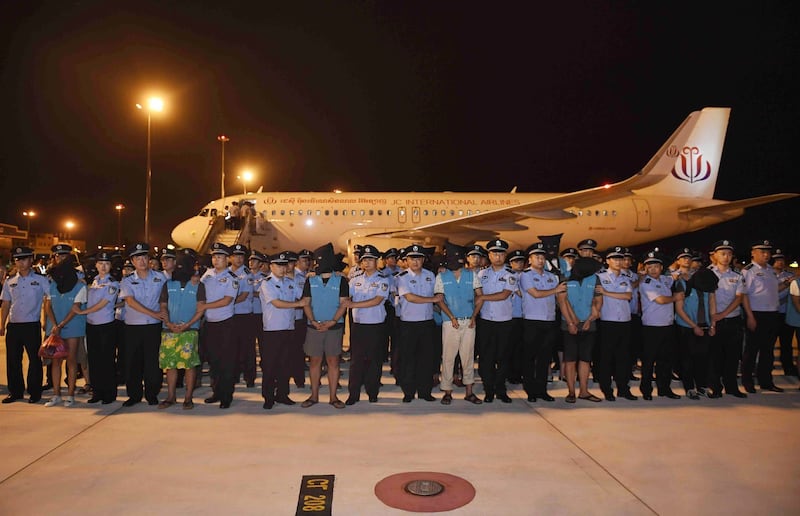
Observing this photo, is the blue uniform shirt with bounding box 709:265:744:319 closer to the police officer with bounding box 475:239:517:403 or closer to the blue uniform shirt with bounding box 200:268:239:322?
the police officer with bounding box 475:239:517:403

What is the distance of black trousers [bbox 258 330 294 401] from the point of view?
20.3ft

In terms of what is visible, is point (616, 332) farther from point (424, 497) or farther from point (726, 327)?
point (424, 497)

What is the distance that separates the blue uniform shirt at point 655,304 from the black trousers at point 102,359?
284 inches

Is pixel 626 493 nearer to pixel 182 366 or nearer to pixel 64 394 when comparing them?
pixel 182 366

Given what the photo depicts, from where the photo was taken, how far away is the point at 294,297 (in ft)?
21.2

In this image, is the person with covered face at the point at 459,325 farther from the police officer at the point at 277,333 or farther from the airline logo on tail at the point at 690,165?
the airline logo on tail at the point at 690,165

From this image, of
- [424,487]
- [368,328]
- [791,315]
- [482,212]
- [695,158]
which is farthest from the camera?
[695,158]

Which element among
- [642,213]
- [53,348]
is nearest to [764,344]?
[53,348]

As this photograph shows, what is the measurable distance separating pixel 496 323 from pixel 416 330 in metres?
1.08

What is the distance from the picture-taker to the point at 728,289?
6.88 m

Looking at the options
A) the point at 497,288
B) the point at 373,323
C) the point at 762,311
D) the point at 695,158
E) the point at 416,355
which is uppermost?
the point at 695,158

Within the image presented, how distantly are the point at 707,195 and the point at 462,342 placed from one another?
16945 mm

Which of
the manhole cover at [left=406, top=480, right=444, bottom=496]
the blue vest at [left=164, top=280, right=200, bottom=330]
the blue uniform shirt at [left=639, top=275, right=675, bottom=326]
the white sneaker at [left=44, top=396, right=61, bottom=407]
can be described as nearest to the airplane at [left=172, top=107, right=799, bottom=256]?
the blue uniform shirt at [left=639, top=275, right=675, bottom=326]

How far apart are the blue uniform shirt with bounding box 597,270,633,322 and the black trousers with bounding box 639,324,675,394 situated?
41 centimetres
